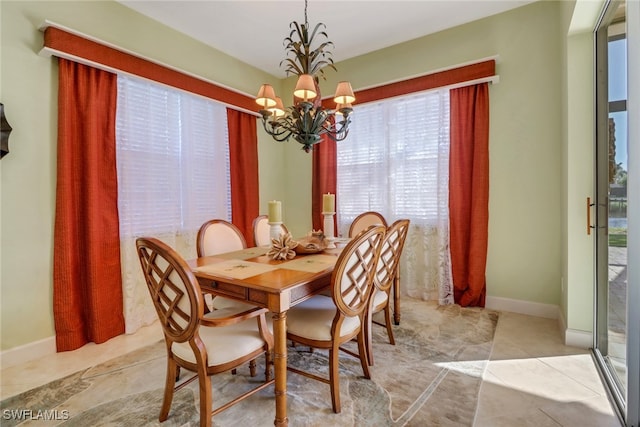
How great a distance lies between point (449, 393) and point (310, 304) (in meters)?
0.94

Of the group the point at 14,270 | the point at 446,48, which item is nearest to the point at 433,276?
the point at 446,48

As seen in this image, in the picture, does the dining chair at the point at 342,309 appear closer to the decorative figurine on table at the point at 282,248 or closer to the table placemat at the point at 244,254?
the decorative figurine on table at the point at 282,248

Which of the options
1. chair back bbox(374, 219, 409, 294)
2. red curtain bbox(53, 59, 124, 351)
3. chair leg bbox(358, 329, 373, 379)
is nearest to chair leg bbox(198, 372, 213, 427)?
chair leg bbox(358, 329, 373, 379)

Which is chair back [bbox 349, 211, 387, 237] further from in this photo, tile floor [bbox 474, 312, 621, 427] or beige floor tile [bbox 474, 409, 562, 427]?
beige floor tile [bbox 474, 409, 562, 427]

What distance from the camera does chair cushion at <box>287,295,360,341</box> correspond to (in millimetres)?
1554

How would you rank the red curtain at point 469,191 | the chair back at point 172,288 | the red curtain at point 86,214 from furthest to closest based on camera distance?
the red curtain at point 469,191, the red curtain at point 86,214, the chair back at point 172,288

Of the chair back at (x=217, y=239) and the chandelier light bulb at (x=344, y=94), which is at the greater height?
the chandelier light bulb at (x=344, y=94)

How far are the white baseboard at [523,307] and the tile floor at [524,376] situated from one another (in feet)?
0.34

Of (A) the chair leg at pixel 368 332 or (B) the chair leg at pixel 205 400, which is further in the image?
(A) the chair leg at pixel 368 332

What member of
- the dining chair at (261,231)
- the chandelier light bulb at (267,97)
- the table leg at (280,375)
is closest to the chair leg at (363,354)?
the table leg at (280,375)

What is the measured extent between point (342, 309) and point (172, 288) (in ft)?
2.64

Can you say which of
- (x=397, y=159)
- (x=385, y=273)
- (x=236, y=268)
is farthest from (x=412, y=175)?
(x=236, y=268)

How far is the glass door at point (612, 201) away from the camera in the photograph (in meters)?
1.64

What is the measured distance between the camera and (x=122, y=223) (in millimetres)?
2543
